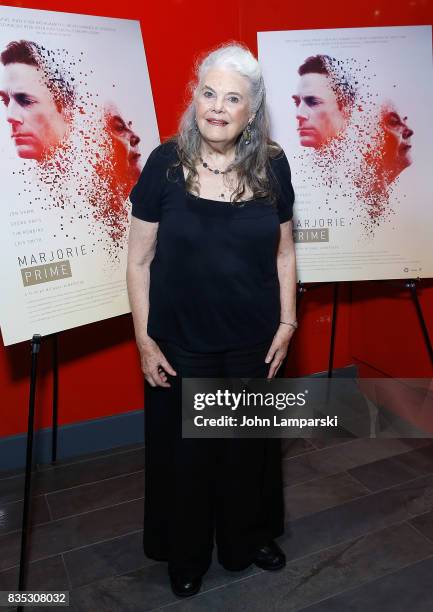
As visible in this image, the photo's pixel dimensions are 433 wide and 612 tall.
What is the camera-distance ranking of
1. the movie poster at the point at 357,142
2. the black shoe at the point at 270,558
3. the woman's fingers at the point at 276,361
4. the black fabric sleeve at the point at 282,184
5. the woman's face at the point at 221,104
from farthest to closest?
the movie poster at the point at 357,142, the black shoe at the point at 270,558, the woman's fingers at the point at 276,361, the black fabric sleeve at the point at 282,184, the woman's face at the point at 221,104

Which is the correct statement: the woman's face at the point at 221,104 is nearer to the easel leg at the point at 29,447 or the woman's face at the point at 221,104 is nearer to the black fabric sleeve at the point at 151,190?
the black fabric sleeve at the point at 151,190

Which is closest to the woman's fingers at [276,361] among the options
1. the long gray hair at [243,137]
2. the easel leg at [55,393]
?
the long gray hair at [243,137]

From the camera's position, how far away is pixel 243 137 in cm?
166

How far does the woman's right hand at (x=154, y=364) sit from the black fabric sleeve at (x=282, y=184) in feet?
1.75

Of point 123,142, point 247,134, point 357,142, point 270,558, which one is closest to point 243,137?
point 247,134

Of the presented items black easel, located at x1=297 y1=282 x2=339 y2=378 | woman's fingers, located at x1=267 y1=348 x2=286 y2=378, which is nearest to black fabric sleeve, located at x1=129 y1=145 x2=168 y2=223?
woman's fingers, located at x1=267 y1=348 x2=286 y2=378

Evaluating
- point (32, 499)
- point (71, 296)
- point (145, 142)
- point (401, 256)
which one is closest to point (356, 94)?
point (401, 256)

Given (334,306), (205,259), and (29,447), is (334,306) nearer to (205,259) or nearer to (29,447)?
(205,259)

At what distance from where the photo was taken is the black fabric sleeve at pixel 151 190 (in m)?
1.59

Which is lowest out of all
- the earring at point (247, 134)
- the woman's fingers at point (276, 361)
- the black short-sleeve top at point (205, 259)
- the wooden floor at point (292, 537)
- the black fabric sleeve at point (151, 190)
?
the wooden floor at point (292, 537)

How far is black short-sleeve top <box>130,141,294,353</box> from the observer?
5.19 ft

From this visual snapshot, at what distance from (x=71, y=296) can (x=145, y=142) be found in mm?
628

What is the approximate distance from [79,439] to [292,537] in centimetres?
108

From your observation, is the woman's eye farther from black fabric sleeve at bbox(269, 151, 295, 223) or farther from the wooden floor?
the wooden floor
